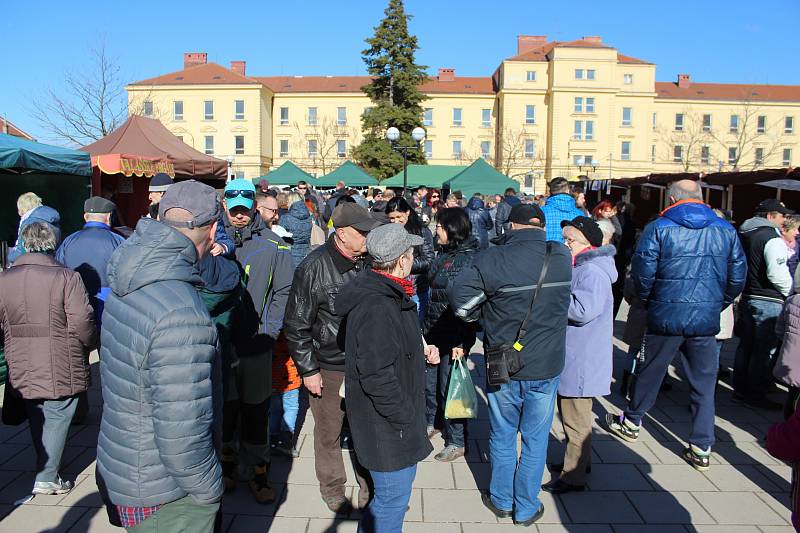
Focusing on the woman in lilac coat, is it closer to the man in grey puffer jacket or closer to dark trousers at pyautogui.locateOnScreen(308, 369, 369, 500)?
dark trousers at pyautogui.locateOnScreen(308, 369, 369, 500)

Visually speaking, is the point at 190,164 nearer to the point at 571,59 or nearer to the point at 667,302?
the point at 667,302

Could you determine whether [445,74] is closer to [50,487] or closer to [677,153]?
[677,153]

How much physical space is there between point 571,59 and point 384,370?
6629 cm

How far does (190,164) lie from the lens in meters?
12.5

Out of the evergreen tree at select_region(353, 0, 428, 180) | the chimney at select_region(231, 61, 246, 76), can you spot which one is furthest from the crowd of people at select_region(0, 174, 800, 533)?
the chimney at select_region(231, 61, 246, 76)

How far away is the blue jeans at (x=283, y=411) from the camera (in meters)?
4.75

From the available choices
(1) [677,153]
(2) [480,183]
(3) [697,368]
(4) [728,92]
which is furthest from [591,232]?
(4) [728,92]

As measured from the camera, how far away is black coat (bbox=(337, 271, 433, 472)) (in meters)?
2.65

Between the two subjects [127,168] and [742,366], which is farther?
[127,168]

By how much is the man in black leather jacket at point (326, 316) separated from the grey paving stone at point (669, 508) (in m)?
1.81

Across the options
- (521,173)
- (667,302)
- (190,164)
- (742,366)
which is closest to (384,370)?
(667,302)

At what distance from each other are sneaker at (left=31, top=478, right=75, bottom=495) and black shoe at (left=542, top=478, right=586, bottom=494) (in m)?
3.24

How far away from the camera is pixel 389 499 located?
281 cm

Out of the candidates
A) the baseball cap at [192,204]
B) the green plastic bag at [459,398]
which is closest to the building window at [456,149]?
the green plastic bag at [459,398]
